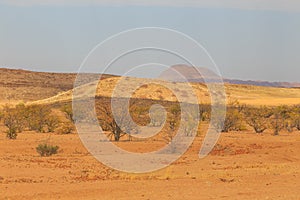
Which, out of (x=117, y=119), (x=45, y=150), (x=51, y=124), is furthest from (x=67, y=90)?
(x=45, y=150)

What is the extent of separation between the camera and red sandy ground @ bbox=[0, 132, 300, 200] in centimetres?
1472

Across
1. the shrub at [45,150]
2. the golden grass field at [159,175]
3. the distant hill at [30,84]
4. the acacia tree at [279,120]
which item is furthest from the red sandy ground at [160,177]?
the distant hill at [30,84]

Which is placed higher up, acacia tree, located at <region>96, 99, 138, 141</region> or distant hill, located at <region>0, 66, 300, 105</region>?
distant hill, located at <region>0, 66, 300, 105</region>

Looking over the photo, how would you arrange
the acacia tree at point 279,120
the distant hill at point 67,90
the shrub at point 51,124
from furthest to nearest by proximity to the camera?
1. the distant hill at point 67,90
2. the acacia tree at point 279,120
3. the shrub at point 51,124

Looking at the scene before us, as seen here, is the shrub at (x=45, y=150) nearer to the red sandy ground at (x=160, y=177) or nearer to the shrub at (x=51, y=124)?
the red sandy ground at (x=160, y=177)

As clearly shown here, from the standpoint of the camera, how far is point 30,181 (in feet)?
55.2

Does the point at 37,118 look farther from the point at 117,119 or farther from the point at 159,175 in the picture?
the point at 159,175

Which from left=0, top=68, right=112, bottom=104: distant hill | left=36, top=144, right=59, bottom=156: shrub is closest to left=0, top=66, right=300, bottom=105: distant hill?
left=0, top=68, right=112, bottom=104: distant hill

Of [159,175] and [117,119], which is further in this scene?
[117,119]

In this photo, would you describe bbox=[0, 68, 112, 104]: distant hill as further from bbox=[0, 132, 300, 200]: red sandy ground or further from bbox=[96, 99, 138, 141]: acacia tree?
bbox=[0, 132, 300, 200]: red sandy ground

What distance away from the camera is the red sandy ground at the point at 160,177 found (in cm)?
1472

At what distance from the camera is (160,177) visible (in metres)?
17.8

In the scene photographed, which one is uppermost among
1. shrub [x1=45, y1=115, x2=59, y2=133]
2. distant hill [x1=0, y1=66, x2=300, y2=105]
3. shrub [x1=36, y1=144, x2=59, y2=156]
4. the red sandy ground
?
distant hill [x1=0, y1=66, x2=300, y2=105]

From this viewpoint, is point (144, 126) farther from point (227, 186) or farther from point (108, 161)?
point (227, 186)
